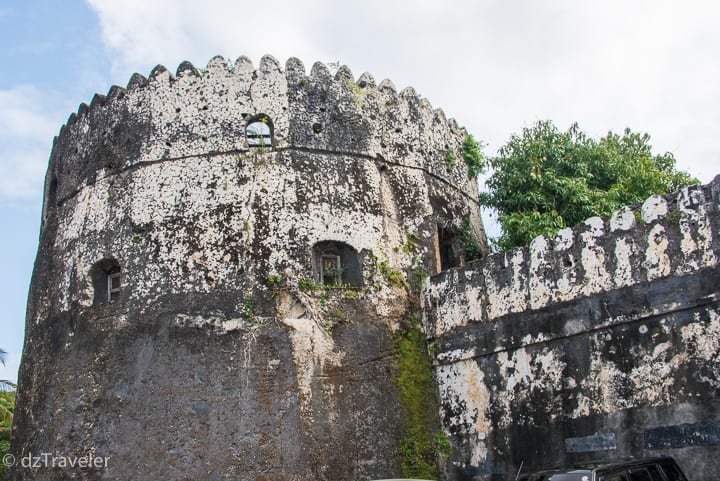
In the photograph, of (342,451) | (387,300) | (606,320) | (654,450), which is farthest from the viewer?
(387,300)

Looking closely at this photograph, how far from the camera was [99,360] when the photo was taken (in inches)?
403

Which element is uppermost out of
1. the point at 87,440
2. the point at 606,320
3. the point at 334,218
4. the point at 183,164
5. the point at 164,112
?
the point at 164,112

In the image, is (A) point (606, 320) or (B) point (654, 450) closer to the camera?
(B) point (654, 450)

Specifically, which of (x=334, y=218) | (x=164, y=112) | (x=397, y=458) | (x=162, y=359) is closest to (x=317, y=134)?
(x=334, y=218)

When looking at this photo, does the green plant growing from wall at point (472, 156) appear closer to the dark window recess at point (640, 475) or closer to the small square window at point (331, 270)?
the small square window at point (331, 270)

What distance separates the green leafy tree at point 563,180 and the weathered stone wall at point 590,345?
→ 269cm

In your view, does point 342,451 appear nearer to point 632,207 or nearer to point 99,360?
point 99,360

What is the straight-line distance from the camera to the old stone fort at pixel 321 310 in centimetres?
883

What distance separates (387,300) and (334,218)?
53.5 inches

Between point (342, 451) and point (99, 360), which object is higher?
point (99, 360)

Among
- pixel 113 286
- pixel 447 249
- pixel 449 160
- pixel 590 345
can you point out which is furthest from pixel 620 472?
pixel 113 286

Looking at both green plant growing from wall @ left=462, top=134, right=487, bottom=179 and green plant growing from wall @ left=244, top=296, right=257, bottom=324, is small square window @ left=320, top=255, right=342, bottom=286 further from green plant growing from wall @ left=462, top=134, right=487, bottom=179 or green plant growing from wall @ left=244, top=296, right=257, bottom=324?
green plant growing from wall @ left=462, top=134, right=487, bottom=179

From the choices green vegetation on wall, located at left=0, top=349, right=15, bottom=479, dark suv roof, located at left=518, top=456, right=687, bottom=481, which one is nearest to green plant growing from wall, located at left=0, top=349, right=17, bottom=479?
green vegetation on wall, located at left=0, top=349, right=15, bottom=479

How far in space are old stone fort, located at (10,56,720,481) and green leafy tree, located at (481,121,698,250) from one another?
66.6 inches
